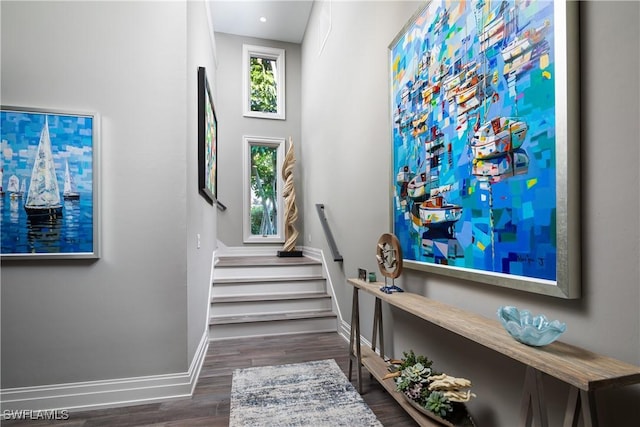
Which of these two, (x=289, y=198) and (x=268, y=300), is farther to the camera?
(x=289, y=198)

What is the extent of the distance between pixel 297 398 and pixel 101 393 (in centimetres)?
128

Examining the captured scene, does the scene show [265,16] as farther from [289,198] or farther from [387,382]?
[387,382]

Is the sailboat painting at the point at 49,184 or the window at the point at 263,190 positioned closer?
the sailboat painting at the point at 49,184

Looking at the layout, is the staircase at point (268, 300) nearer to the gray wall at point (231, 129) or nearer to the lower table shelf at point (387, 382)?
the lower table shelf at point (387, 382)

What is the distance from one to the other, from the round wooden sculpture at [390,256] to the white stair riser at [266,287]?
75.2 inches

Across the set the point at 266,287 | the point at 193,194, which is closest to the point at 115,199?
the point at 193,194

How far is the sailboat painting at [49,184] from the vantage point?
6.27 ft

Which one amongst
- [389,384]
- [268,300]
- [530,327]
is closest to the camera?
[530,327]

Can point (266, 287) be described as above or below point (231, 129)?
below

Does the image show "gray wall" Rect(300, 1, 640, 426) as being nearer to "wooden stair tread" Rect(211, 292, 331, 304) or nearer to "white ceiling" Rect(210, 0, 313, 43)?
"wooden stair tread" Rect(211, 292, 331, 304)

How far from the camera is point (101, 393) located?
201cm

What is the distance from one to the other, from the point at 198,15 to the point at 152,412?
3.08 meters

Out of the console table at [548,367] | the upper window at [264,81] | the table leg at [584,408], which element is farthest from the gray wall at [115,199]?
the upper window at [264,81]

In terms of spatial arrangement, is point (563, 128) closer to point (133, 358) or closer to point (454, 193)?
point (454, 193)
